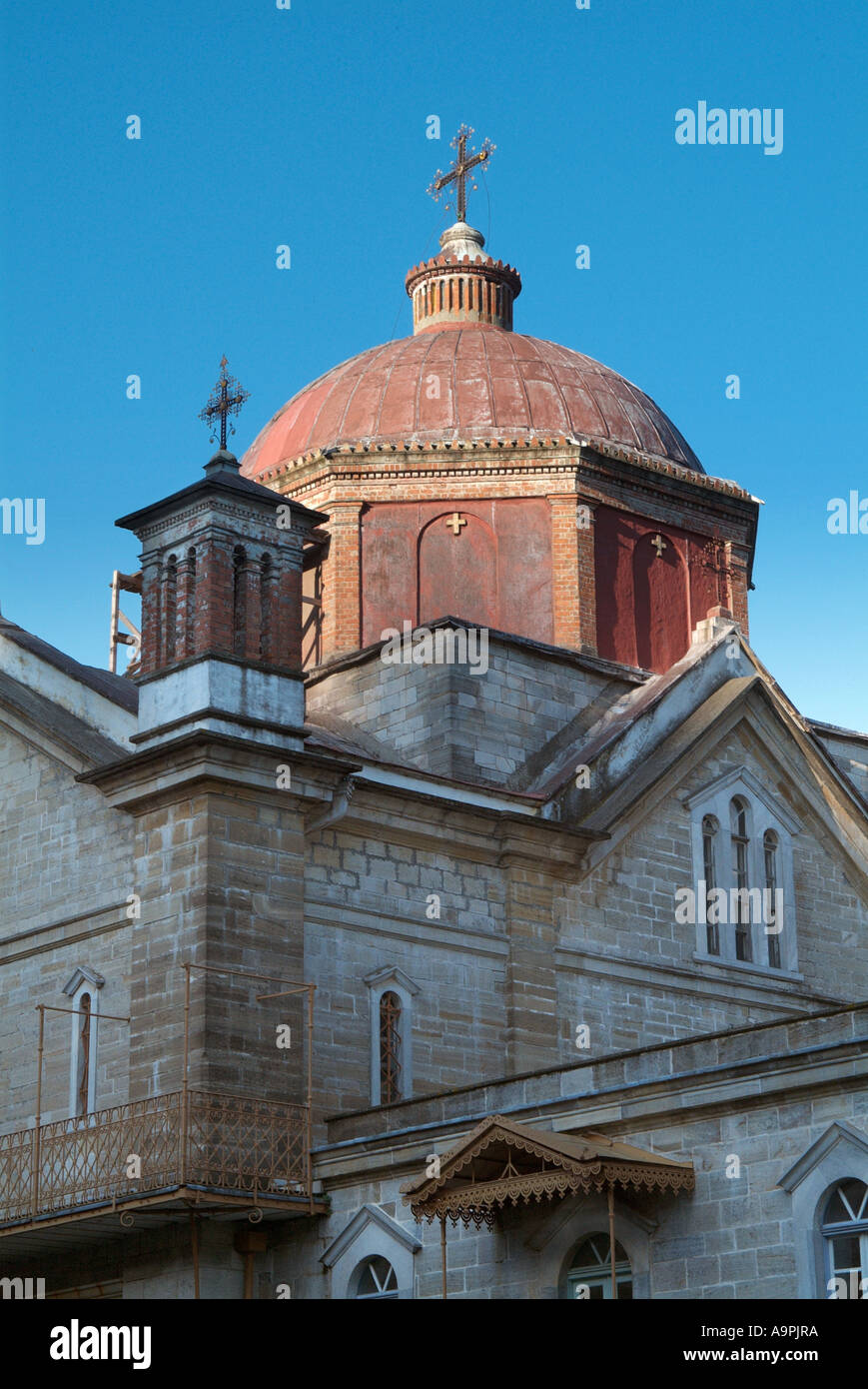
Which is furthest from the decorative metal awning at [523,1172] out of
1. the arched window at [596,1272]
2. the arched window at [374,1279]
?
the arched window at [374,1279]

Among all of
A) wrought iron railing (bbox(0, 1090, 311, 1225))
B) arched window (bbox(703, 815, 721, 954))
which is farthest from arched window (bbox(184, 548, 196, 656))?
arched window (bbox(703, 815, 721, 954))

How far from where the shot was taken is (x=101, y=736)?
76.6 ft

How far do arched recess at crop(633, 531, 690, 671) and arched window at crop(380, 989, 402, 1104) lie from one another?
848cm

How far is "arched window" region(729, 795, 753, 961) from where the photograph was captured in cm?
2608

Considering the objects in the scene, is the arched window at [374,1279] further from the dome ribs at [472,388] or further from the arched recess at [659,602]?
the dome ribs at [472,388]

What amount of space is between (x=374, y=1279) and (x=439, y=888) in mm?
4927

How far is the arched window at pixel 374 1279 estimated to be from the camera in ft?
63.9

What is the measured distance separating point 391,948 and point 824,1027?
6483 millimetres

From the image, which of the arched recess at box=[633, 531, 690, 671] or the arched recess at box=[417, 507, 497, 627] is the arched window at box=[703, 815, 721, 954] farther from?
the arched recess at box=[417, 507, 497, 627]

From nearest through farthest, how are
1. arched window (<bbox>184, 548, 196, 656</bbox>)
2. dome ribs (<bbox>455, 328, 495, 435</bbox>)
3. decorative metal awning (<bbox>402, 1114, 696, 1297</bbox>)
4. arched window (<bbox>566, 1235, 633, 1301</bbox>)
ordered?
decorative metal awning (<bbox>402, 1114, 696, 1297</bbox>) < arched window (<bbox>566, 1235, 633, 1301</bbox>) < arched window (<bbox>184, 548, 196, 656</bbox>) < dome ribs (<bbox>455, 328, 495, 435</bbox>)

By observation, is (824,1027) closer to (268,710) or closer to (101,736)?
(268,710)

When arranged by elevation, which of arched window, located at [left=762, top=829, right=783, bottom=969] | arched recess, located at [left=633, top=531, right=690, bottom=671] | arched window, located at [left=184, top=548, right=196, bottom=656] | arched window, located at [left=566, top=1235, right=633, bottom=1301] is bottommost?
arched window, located at [left=566, top=1235, right=633, bottom=1301]

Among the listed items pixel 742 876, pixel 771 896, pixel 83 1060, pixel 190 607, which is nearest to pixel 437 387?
pixel 742 876
